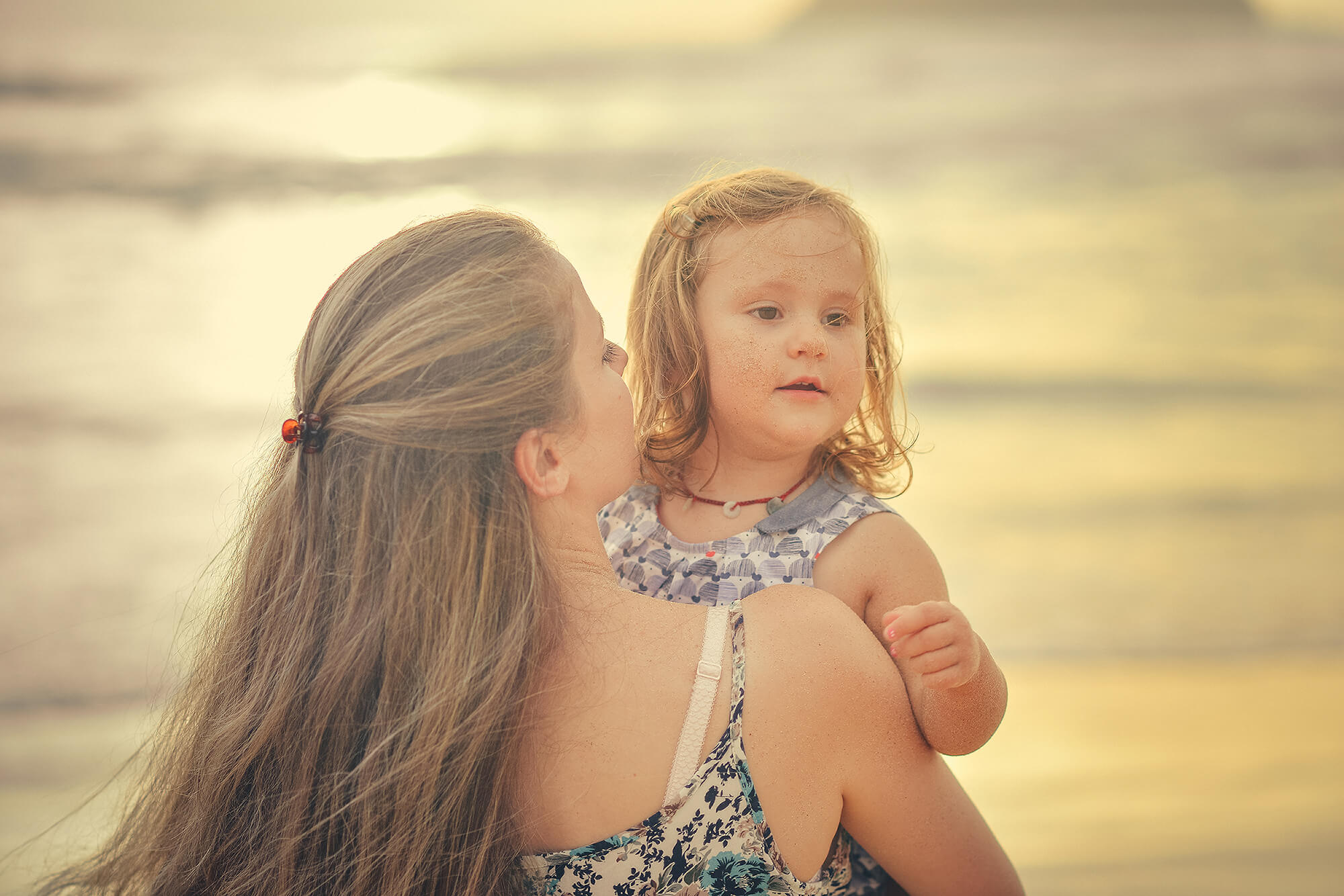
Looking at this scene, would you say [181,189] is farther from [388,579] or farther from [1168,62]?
[1168,62]

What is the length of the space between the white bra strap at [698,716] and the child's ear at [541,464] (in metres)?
0.23

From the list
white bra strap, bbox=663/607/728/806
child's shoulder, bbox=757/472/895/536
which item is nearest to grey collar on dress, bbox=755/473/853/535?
child's shoulder, bbox=757/472/895/536

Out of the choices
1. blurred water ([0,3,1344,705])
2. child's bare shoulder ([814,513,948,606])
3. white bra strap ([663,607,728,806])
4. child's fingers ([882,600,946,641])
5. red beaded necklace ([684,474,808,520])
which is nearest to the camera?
white bra strap ([663,607,728,806])

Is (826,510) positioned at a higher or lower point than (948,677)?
higher

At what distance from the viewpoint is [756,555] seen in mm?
1486

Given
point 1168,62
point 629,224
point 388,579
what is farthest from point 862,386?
point 1168,62

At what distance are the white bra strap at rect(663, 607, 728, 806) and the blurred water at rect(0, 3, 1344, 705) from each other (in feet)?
8.60

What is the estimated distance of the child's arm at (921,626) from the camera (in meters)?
1.17

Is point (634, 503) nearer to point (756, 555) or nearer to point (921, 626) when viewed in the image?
point (756, 555)

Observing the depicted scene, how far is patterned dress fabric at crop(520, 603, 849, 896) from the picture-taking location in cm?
105

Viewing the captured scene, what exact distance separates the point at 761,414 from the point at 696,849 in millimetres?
623

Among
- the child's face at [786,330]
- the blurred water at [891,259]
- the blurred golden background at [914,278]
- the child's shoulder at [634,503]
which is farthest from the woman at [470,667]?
the blurred water at [891,259]

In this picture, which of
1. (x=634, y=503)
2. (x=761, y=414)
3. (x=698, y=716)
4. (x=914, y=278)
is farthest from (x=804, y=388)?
(x=914, y=278)

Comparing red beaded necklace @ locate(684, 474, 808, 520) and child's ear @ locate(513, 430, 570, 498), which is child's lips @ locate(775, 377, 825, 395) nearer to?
red beaded necklace @ locate(684, 474, 808, 520)
